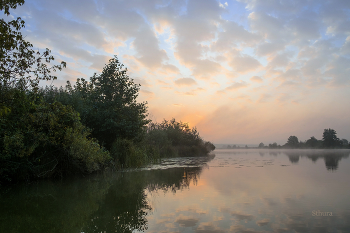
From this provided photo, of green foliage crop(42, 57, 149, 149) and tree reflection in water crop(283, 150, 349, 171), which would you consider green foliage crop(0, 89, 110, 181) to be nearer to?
green foliage crop(42, 57, 149, 149)

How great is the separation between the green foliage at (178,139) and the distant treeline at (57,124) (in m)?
12.3

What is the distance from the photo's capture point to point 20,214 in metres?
6.07

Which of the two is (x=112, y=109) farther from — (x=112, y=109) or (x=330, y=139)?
(x=330, y=139)

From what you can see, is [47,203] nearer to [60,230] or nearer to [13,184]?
[60,230]

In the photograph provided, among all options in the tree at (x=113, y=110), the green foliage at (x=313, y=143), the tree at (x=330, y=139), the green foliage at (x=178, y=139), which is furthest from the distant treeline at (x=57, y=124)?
the green foliage at (x=313, y=143)

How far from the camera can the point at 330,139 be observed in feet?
230

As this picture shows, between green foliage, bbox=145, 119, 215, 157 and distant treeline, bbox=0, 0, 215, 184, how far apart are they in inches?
→ 483

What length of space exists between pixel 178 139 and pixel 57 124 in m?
29.0

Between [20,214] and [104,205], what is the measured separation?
83.0 inches

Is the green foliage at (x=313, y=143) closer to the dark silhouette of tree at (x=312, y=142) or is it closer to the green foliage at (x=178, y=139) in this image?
the dark silhouette of tree at (x=312, y=142)

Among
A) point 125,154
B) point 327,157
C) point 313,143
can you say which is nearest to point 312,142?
point 313,143

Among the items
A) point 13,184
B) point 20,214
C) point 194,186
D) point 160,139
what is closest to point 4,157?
point 13,184

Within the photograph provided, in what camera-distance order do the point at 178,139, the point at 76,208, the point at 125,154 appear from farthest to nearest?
the point at 178,139
the point at 125,154
the point at 76,208

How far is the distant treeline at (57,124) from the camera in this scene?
896 centimetres
